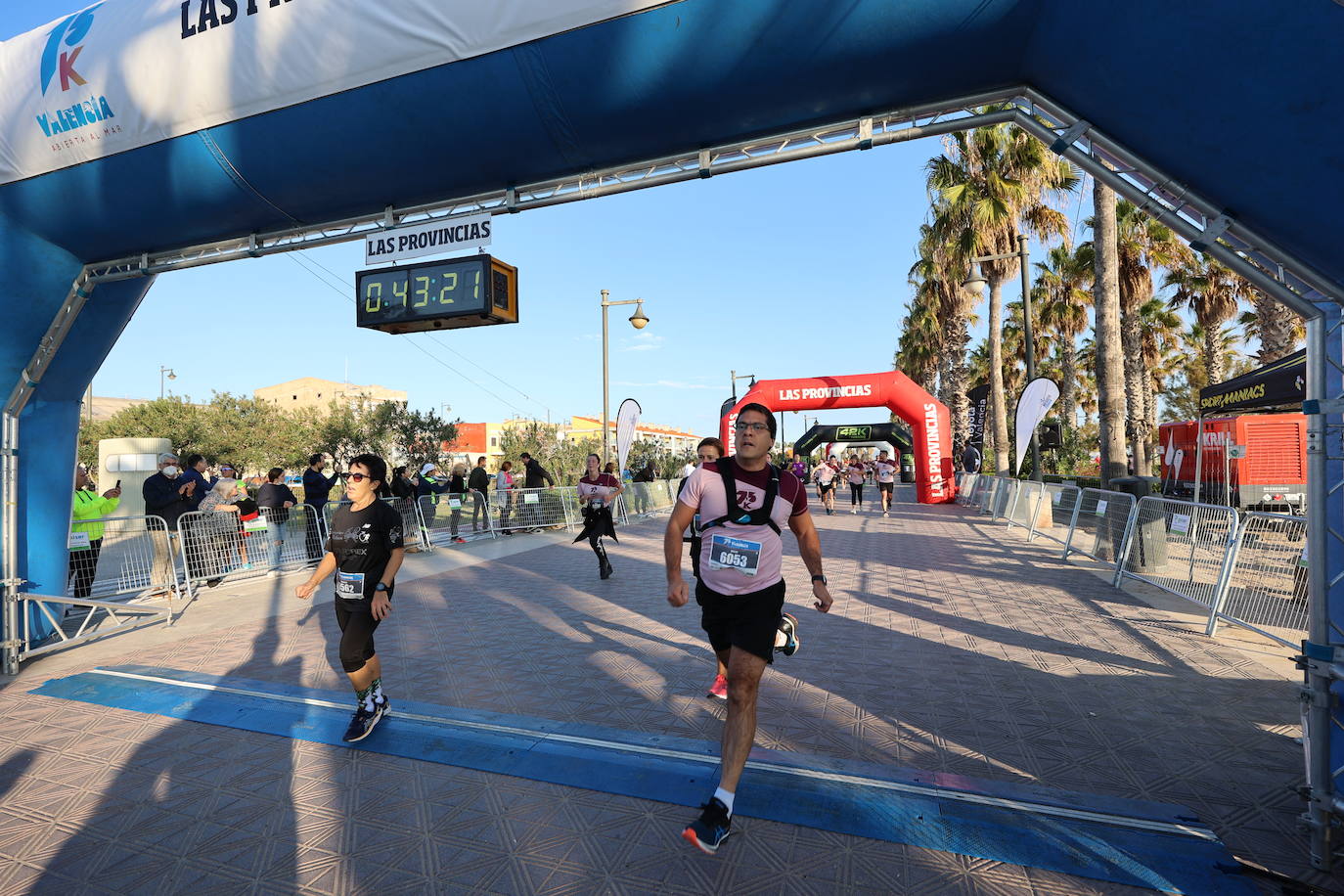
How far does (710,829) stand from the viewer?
2812mm

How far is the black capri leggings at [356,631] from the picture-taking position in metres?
4.04

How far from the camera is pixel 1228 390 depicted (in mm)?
12141

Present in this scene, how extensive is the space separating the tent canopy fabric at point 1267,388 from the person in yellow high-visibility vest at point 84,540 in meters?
15.1

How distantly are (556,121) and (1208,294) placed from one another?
91.1ft

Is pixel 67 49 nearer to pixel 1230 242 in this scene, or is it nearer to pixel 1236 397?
pixel 1230 242

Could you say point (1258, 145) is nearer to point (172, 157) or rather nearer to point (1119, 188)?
point (1119, 188)

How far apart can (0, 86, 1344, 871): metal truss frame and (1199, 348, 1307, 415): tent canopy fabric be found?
27.4 ft

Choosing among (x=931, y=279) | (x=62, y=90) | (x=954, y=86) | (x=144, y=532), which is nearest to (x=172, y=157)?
(x=62, y=90)

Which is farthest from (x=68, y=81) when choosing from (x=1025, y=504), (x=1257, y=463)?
(x=1257, y=463)

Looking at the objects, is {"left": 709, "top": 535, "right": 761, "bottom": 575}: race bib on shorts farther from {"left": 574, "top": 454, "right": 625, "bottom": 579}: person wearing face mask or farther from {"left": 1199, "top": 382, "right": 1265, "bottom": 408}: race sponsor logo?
{"left": 1199, "top": 382, "right": 1265, "bottom": 408}: race sponsor logo

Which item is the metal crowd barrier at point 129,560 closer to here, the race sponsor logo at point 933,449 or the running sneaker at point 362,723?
the running sneaker at point 362,723

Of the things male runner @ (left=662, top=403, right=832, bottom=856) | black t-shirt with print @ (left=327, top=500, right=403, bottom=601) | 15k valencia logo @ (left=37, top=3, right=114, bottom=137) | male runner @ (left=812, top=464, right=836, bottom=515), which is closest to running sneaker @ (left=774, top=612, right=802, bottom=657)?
male runner @ (left=662, top=403, right=832, bottom=856)

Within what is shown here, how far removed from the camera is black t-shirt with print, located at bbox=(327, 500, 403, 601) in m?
4.11

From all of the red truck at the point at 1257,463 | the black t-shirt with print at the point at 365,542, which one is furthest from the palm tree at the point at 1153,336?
the black t-shirt with print at the point at 365,542
